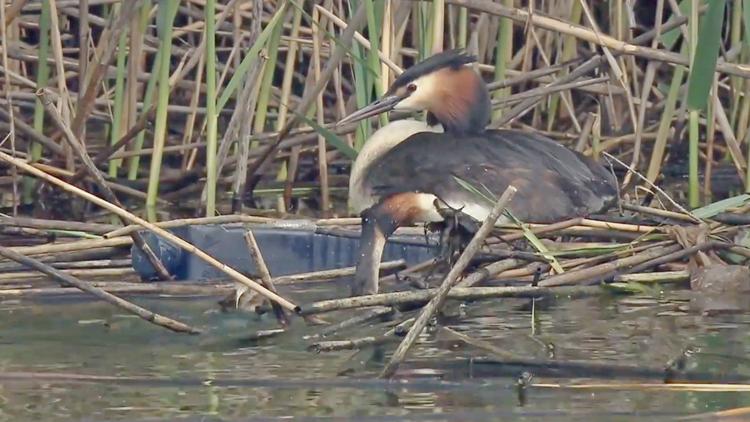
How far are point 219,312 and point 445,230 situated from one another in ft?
2.25

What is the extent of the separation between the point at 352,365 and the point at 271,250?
4.69 ft

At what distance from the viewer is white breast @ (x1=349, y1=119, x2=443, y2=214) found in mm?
4926

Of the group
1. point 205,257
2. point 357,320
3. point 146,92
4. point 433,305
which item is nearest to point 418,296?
point 357,320

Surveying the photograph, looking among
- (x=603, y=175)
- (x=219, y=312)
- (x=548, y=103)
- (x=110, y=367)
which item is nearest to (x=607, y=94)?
(x=548, y=103)

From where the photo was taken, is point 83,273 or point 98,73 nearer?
point 83,273

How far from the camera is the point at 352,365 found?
3.63 meters

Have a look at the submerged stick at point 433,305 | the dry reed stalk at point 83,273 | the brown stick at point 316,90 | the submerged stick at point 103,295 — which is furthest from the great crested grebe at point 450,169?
the submerged stick at point 433,305

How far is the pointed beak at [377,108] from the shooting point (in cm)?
524

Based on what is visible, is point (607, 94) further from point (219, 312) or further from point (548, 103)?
point (219, 312)

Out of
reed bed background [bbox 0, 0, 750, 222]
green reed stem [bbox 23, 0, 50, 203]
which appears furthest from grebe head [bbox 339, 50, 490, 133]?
green reed stem [bbox 23, 0, 50, 203]

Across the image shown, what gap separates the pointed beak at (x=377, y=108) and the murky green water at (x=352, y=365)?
817 millimetres

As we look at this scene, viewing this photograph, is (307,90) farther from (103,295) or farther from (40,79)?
(103,295)

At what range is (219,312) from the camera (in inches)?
171

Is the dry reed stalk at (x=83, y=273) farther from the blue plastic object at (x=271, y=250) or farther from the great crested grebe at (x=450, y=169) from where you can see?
the great crested grebe at (x=450, y=169)
